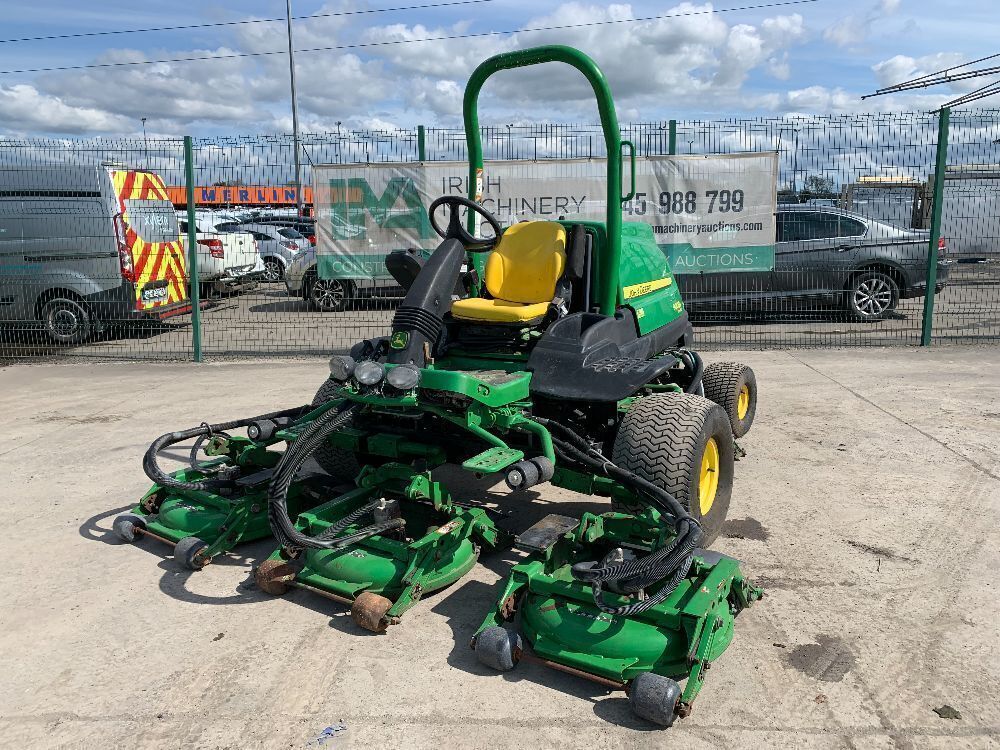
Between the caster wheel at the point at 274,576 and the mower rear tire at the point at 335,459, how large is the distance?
112 cm

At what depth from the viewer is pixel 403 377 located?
12.4ft

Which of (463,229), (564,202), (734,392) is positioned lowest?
(734,392)

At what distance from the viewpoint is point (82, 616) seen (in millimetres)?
3609

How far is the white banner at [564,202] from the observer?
376 inches

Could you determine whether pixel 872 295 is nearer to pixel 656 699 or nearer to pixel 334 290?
pixel 334 290

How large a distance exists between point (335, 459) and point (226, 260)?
9.51 m

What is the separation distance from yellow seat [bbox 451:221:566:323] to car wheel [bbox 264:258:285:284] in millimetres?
10968

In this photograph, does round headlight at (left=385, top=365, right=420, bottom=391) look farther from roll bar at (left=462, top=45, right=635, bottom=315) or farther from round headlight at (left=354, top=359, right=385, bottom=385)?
roll bar at (left=462, top=45, right=635, bottom=315)

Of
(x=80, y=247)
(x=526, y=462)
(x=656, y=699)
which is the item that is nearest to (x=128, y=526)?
(x=526, y=462)

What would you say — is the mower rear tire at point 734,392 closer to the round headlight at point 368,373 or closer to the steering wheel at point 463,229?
the steering wheel at point 463,229

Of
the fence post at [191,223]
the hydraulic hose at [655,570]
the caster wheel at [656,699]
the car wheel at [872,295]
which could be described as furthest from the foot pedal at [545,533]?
the car wheel at [872,295]

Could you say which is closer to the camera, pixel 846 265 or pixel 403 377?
pixel 403 377

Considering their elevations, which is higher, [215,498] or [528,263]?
[528,263]

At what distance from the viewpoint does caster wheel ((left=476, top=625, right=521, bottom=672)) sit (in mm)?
3084
